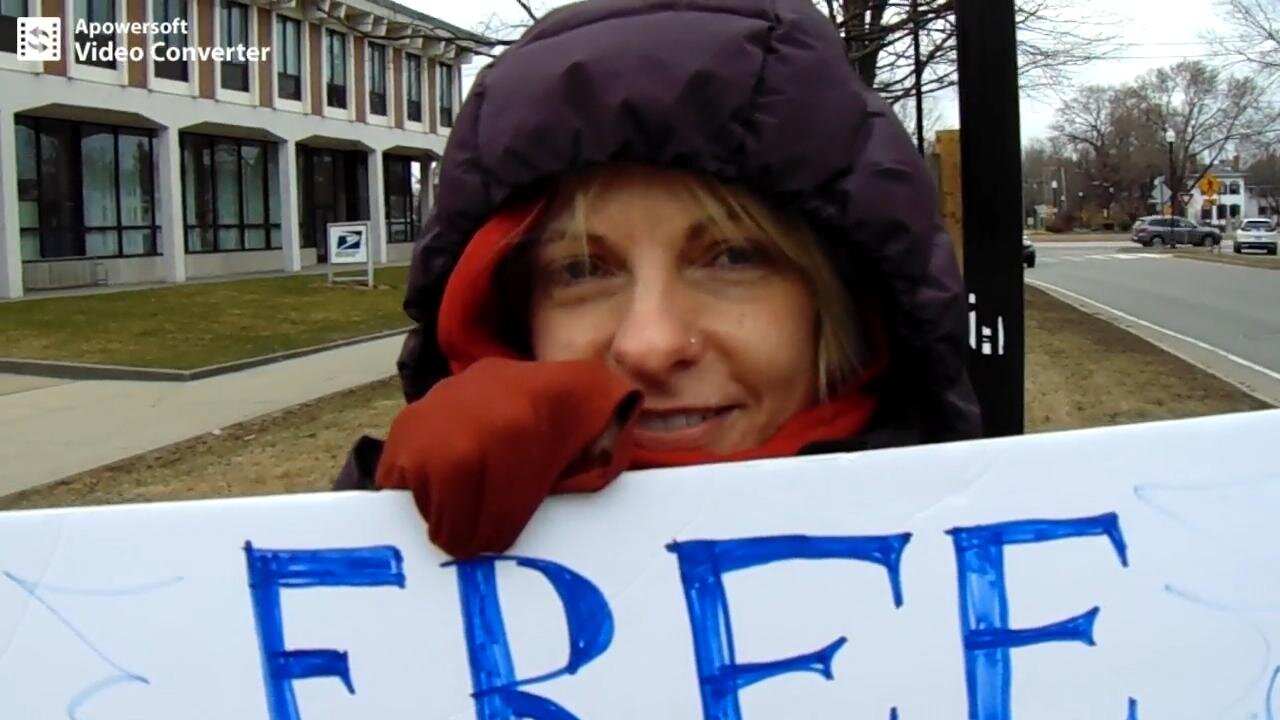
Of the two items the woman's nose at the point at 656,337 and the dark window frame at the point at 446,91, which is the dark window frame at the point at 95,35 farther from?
the woman's nose at the point at 656,337

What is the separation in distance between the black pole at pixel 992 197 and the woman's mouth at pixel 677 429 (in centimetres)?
245

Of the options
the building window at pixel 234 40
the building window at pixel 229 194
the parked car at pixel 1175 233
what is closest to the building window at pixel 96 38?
the building window at pixel 234 40

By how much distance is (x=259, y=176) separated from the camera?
104 feet

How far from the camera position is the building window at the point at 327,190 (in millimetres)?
34375

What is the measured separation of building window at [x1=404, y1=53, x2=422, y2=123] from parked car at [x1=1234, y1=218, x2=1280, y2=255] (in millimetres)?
31429

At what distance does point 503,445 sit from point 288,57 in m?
32.2

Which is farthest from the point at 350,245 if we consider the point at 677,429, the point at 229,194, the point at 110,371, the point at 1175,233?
the point at 1175,233

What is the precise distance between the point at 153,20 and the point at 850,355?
27.6 m

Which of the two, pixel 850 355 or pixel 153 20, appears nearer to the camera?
pixel 850 355

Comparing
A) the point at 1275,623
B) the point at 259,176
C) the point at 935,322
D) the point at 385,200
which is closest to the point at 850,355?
the point at 935,322

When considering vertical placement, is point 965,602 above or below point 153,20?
below

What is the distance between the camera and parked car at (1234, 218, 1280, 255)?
44094mm

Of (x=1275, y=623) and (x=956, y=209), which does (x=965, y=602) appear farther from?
(x=956, y=209)

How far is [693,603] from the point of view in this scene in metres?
1.19
